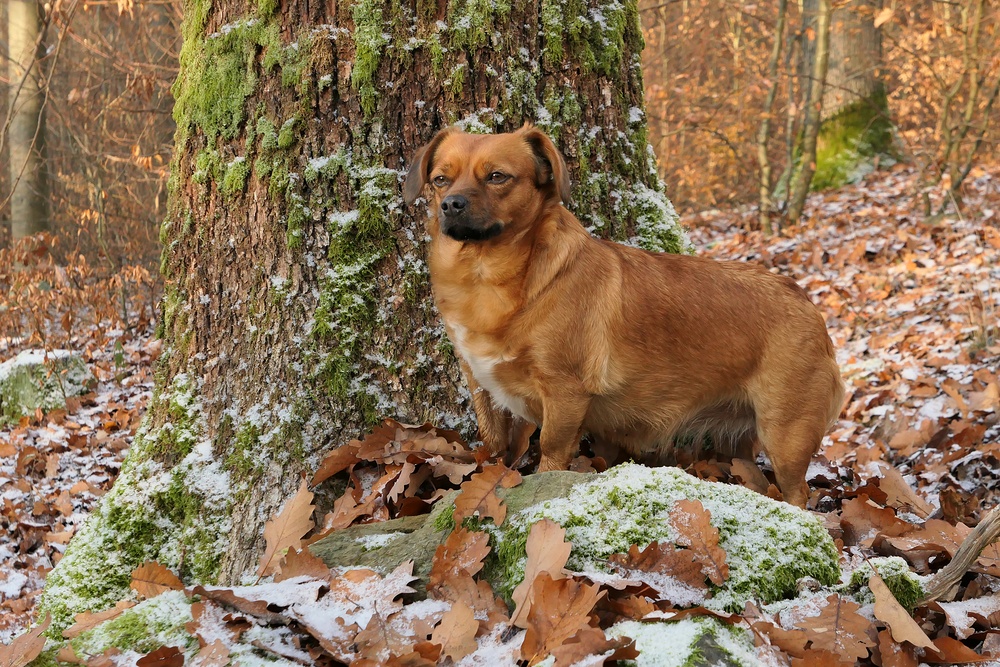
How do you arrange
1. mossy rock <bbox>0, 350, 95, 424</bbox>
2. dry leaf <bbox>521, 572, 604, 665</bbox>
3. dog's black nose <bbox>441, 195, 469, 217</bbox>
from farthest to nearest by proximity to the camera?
mossy rock <bbox>0, 350, 95, 424</bbox> < dog's black nose <bbox>441, 195, 469, 217</bbox> < dry leaf <bbox>521, 572, 604, 665</bbox>

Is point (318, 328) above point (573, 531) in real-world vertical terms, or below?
above

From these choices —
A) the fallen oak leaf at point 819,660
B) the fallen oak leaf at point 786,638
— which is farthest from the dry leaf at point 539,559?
the fallen oak leaf at point 819,660

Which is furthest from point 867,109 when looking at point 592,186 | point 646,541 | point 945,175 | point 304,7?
point 646,541

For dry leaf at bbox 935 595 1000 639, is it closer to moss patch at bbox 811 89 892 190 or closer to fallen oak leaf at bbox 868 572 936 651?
fallen oak leaf at bbox 868 572 936 651

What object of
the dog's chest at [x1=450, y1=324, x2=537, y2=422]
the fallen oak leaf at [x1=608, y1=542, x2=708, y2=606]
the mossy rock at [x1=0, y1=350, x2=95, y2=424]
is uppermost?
the dog's chest at [x1=450, y1=324, x2=537, y2=422]

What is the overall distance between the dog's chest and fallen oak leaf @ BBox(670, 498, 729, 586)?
114 centimetres

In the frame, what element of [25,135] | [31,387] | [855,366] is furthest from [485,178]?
[25,135]

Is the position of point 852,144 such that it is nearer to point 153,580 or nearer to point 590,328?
point 590,328

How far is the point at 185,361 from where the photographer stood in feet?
13.0

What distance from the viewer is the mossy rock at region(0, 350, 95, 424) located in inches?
296

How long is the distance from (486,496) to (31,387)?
6.44 meters

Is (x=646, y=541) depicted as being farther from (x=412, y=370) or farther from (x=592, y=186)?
(x=592, y=186)

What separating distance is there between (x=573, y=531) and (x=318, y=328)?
1.73 metres

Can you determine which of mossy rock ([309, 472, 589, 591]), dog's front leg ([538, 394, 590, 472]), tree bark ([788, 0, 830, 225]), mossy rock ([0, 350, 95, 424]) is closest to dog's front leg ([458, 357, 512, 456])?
dog's front leg ([538, 394, 590, 472])
